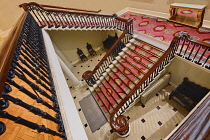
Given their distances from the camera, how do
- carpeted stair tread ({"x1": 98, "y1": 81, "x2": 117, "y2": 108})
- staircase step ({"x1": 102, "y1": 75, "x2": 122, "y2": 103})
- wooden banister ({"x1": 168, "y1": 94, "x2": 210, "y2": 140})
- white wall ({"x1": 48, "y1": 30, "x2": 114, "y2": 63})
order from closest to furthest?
wooden banister ({"x1": 168, "y1": 94, "x2": 210, "y2": 140}) < staircase step ({"x1": 102, "y1": 75, "x2": 122, "y2": 103}) < carpeted stair tread ({"x1": 98, "y1": 81, "x2": 117, "y2": 108}) < white wall ({"x1": 48, "y1": 30, "x2": 114, "y2": 63})

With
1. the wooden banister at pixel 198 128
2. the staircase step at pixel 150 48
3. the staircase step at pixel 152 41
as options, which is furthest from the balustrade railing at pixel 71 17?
the wooden banister at pixel 198 128

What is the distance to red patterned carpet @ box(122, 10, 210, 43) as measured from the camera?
3582 mm

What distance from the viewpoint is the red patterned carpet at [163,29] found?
3582 mm

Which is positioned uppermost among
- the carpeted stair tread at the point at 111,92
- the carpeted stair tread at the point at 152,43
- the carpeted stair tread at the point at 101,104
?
the carpeted stair tread at the point at 152,43

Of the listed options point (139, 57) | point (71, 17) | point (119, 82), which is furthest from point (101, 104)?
point (71, 17)

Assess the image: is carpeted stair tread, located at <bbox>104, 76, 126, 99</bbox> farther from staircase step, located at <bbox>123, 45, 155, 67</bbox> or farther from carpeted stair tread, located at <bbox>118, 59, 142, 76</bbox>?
staircase step, located at <bbox>123, 45, 155, 67</bbox>

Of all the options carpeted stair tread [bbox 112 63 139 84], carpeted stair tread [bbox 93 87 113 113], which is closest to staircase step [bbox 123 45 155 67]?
carpeted stair tread [bbox 112 63 139 84]

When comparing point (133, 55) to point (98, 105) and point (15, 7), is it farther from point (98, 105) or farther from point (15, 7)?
point (15, 7)

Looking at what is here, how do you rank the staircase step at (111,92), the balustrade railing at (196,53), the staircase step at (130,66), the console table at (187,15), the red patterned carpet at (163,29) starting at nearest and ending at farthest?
the balustrade railing at (196,53), the console table at (187,15), the red patterned carpet at (163,29), the staircase step at (130,66), the staircase step at (111,92)

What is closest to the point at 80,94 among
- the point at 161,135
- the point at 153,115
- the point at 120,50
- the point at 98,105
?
the point at 98,105

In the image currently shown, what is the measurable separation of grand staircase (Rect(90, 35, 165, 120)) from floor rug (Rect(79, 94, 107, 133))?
0.18 m

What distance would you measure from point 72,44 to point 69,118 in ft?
18.3

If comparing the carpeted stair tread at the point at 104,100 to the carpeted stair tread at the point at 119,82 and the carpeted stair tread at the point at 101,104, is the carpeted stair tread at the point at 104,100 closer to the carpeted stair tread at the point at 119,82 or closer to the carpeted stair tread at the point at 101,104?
the carpeted stair tread at the point at 101,104

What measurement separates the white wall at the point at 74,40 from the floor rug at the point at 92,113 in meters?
2.95
